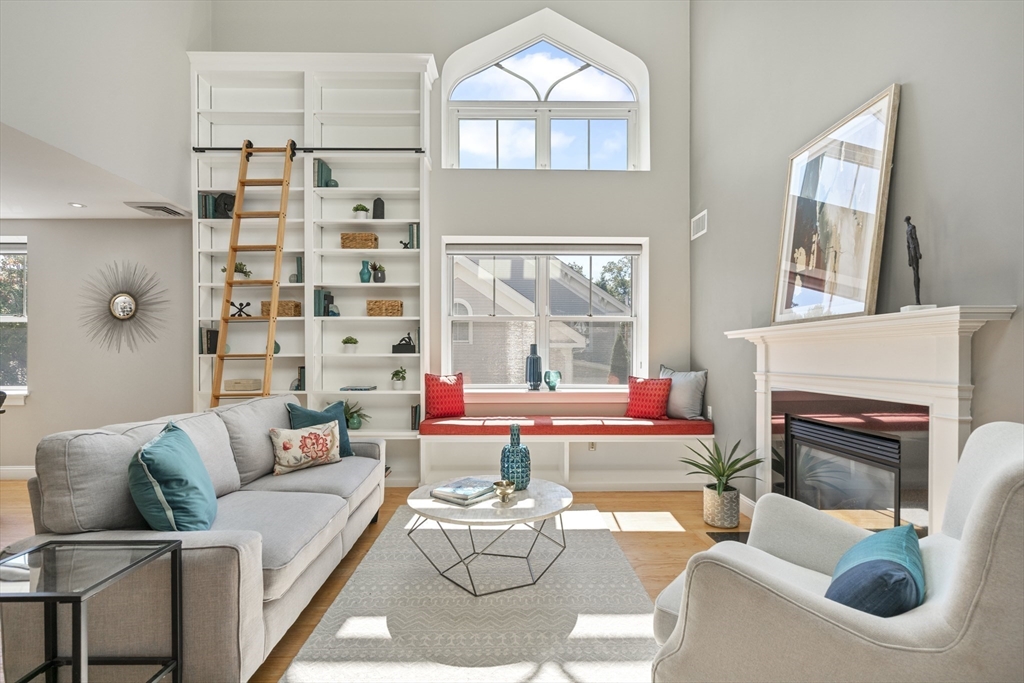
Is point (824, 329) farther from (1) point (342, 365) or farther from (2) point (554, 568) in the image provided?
(1) point (342, 365)

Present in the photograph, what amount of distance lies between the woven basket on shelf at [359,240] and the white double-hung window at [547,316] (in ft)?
2.54

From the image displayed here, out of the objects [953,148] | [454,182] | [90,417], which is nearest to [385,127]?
[454,182]

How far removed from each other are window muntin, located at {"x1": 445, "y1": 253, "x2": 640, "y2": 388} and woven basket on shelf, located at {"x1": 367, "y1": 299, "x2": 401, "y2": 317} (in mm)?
619

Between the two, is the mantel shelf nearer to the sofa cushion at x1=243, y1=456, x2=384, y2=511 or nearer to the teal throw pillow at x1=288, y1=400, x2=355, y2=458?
the sofa cushion at x1=243, y1=456, x2=384, y2=511

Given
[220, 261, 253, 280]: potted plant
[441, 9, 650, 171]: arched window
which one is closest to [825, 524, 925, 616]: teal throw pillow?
[441, 9, 650, 171]: arched window

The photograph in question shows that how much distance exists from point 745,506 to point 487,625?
7.65 ft

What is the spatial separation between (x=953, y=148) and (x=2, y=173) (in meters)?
5.10

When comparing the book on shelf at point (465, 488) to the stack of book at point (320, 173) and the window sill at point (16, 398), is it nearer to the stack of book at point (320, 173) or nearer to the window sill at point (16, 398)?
the stack of book at point (320, 173)

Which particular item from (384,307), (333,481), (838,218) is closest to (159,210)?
(384,307)

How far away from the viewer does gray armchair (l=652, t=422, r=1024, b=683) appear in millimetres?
1039

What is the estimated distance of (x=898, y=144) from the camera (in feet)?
7.75

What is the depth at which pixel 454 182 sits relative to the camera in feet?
16.3

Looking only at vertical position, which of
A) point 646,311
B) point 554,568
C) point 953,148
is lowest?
point 554,568

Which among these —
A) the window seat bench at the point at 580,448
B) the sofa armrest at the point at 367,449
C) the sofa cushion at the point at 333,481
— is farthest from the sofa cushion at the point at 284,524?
the window seat bench at the point at 580,448
